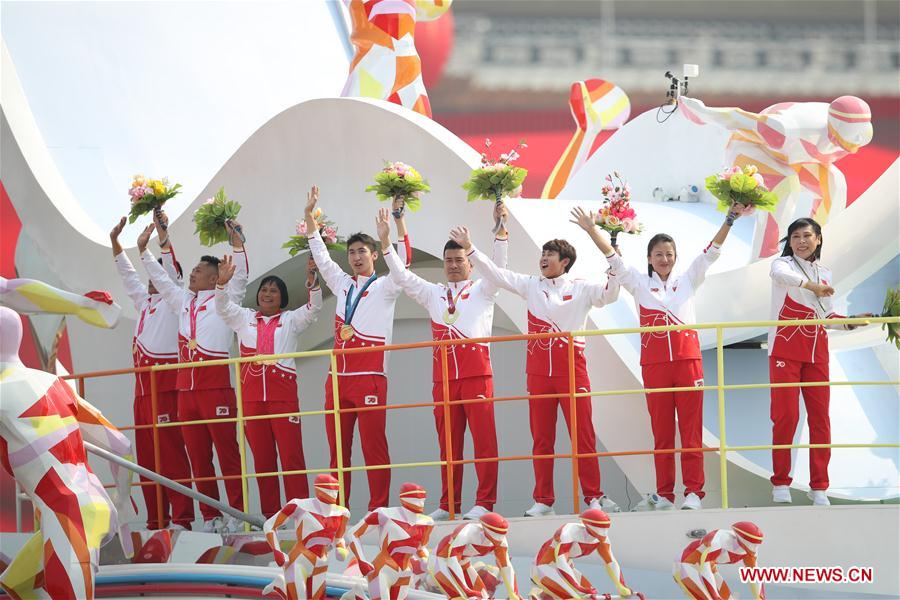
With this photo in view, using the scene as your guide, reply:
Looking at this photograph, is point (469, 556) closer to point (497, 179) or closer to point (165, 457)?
point (497, 179)

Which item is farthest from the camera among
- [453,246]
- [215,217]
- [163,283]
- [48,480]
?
[163,283]

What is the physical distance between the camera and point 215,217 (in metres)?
10.1

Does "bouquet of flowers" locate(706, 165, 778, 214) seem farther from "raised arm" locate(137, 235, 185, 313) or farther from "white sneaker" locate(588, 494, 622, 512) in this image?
"raised arm" locate(137, 235, 185, 313)

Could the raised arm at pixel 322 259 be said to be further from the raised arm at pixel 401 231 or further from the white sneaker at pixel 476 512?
the white sneaker at pixel 476 512

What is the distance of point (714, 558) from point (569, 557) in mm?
706

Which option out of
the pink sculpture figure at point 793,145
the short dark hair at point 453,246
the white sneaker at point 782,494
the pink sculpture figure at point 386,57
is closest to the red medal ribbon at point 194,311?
the short dark hair at point 453,246

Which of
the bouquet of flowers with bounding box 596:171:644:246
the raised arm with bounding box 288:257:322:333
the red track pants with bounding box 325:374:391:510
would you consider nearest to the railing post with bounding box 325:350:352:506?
the red track pants with bounding box 325:374:391:510

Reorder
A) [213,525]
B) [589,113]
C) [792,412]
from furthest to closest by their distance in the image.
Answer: [589,113], [213,525], [792,412]

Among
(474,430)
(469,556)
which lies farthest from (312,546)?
(474,430)

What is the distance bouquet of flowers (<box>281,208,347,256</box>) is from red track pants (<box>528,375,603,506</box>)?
6.40ft

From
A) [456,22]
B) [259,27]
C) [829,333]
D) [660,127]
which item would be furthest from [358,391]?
[456,22]

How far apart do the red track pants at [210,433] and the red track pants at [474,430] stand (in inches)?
66.1

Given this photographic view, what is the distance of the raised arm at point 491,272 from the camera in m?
8.94

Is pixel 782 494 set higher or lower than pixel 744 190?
lower
